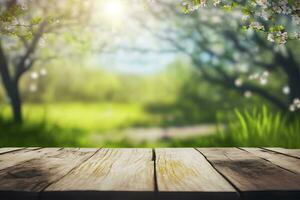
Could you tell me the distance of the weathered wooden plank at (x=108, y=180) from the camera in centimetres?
137

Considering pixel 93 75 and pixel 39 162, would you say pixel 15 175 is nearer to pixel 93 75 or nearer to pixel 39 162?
pixel 39 162

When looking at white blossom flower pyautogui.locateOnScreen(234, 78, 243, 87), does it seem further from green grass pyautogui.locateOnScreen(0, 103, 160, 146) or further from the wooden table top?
the wooden table top

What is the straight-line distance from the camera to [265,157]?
224cm

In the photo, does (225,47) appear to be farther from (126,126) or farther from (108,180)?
(108,180)

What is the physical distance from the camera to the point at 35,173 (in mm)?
1724

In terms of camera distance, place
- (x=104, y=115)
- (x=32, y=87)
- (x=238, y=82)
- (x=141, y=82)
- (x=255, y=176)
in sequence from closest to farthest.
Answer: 1. (x=255, y=176)
2. (x=238, y=82)
3. (x=32, y=87)
4. (x=104, y=115)
5. (x=141, y=82)

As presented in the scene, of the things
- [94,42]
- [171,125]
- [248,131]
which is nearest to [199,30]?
[94,42]

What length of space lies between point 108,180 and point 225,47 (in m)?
7.86

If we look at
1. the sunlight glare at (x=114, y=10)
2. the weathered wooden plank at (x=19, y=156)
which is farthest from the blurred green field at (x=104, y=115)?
the weathered wooden plank at (x=19, y=156)

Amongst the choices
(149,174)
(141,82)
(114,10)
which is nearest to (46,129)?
(114,10)

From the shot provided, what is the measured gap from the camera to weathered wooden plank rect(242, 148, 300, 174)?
1.90 m

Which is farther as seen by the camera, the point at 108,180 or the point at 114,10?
the point at 114,10

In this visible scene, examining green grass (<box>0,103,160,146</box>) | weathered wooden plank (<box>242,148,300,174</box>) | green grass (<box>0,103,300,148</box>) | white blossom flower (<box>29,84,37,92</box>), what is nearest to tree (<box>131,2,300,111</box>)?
green grass (<box>0,103,300,148</box>)

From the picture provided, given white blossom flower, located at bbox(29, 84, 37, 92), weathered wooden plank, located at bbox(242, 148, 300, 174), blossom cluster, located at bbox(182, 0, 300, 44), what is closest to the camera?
weathered wooden plank, located at bbox(242, 148, 300, 174)
